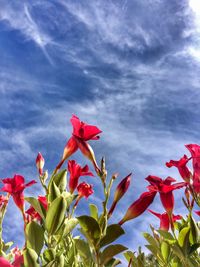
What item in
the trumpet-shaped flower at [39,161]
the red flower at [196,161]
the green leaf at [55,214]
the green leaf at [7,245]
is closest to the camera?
the green leaf at [55,214]

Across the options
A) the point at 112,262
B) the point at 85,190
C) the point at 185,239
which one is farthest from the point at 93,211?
the point at 85,190

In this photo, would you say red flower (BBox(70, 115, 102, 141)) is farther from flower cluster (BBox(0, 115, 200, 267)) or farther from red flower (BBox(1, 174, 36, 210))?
red flower (BBox(1, 174, 36, 210))

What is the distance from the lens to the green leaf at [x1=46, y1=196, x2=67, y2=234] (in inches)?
54.8

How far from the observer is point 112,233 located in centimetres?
132

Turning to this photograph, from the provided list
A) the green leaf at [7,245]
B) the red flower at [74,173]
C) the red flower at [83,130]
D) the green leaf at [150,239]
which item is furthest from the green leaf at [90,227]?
the green leaf at [7,245]

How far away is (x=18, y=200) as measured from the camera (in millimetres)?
1964

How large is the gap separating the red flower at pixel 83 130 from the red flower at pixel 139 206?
0.33 meters

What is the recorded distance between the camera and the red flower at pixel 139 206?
4.99 feet

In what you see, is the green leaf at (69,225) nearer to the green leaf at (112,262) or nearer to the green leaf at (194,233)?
the green leaf at (112,262)

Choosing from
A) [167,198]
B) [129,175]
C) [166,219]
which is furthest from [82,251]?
[166,219]

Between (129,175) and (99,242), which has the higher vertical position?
(129,175)

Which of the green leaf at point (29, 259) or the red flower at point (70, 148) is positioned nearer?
the green leaf at point (29, 259)

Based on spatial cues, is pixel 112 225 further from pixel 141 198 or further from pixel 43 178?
pixel 43 178

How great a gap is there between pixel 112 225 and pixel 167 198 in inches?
23.2
